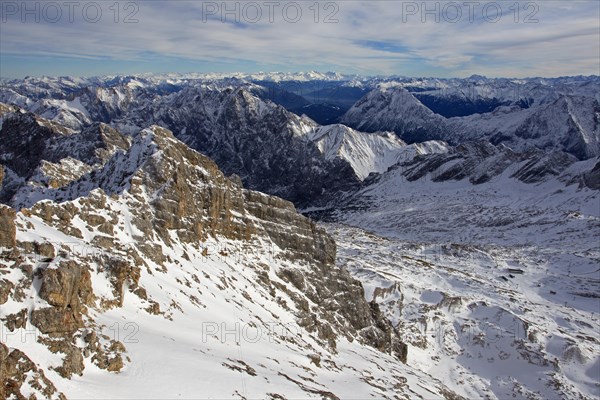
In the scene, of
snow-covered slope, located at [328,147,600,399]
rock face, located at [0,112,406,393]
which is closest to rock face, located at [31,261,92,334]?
rock face, located at [0,112,406,393]

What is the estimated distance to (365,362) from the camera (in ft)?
213

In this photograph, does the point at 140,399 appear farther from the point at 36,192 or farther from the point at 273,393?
the point at 36,192

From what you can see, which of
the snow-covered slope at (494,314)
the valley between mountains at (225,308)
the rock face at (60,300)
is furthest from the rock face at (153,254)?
the snow-covered slope at (494,314)

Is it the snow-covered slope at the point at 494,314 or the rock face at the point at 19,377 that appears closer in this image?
the rock face at the point at 19,377

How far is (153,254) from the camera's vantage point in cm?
5619

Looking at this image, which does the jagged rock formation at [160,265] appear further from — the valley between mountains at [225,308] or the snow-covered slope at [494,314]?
the snow-covered slope at [494,314]

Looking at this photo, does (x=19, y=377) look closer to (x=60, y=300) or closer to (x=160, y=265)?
(x=60, y=300)

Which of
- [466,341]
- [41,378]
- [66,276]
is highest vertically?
[66,276]

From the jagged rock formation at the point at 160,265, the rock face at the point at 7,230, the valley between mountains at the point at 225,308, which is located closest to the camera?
the valley between mountains at the point at 225,308

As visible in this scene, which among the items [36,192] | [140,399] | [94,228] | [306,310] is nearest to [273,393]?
[140,399]

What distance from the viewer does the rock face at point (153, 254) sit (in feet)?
106

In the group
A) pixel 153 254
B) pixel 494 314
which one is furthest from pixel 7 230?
pixel 494 314

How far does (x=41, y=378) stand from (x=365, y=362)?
47530mm

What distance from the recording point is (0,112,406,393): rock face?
32219mm
